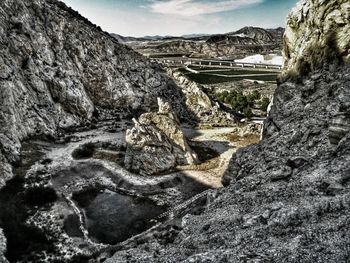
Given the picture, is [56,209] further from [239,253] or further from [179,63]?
[179,63]

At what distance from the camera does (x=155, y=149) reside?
55594 mm

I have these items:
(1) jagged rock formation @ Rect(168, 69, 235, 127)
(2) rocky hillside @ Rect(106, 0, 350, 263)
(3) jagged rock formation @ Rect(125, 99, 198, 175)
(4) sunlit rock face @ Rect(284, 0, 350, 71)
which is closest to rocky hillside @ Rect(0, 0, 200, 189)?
(1) jagged rock formation @ Rect(168, 69, 235, 127)

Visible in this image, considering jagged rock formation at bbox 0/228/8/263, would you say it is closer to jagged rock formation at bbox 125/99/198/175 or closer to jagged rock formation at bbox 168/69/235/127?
jagged rock formation at bbox 125/99/198/175

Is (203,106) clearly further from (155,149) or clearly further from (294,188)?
(294,188)

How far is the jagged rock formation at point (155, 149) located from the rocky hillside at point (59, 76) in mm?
16010

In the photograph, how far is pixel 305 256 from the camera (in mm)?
22125

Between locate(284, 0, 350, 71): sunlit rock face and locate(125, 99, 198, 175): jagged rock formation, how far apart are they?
60.0 feet

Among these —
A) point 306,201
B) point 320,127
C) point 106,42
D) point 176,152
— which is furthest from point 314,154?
point 106,42

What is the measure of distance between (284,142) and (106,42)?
68696 millimetres

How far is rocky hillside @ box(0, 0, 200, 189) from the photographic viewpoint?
215 feet

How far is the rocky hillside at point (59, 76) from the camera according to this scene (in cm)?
6556

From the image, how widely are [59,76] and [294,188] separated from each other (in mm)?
61397

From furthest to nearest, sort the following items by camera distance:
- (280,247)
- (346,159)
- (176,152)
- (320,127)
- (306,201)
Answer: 1. (176,152)
2. (320,127)
3. (346,159)
4. (306,201)
5. (280,247)

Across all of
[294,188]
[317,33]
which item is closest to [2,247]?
[294,188]
